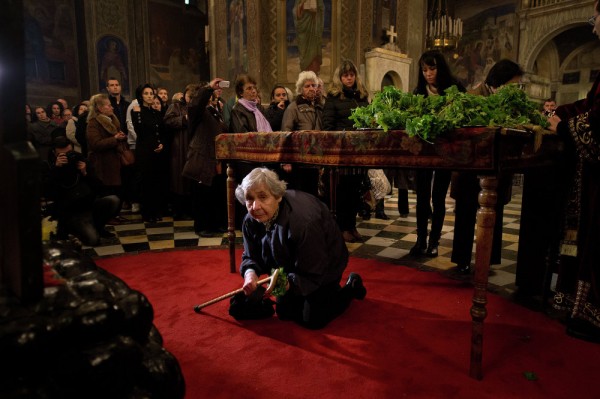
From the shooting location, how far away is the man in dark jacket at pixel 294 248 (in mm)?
2227

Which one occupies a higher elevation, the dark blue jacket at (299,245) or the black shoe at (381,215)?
the dark blue jacket at (299,245)

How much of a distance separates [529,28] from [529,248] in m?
14.6

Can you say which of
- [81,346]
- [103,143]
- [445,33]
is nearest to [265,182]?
[81,346]

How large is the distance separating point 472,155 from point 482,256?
442 mm

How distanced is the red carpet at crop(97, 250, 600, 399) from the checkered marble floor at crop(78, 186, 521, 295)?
0.57 meters

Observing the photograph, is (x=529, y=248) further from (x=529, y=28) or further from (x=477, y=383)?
(x=529, y=28)

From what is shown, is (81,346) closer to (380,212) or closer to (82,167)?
(82,167)

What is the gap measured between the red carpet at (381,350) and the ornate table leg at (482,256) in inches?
4.2

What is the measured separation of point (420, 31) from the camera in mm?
12086

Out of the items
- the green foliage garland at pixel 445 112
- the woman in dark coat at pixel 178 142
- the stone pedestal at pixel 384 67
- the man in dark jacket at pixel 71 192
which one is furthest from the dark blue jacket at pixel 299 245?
the stone pedestal at pixel 384 67

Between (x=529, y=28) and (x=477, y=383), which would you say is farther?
(x=529, y=28)

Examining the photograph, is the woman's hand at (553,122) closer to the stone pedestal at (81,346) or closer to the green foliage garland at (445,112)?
the green foliage garland at (445,112)

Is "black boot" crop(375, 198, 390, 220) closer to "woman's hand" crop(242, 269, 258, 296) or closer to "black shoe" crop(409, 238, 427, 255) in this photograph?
"black shoe" crop(409, 238, 427, 255)

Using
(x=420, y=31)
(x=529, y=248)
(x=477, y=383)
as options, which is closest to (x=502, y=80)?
(x=529, y=248)
